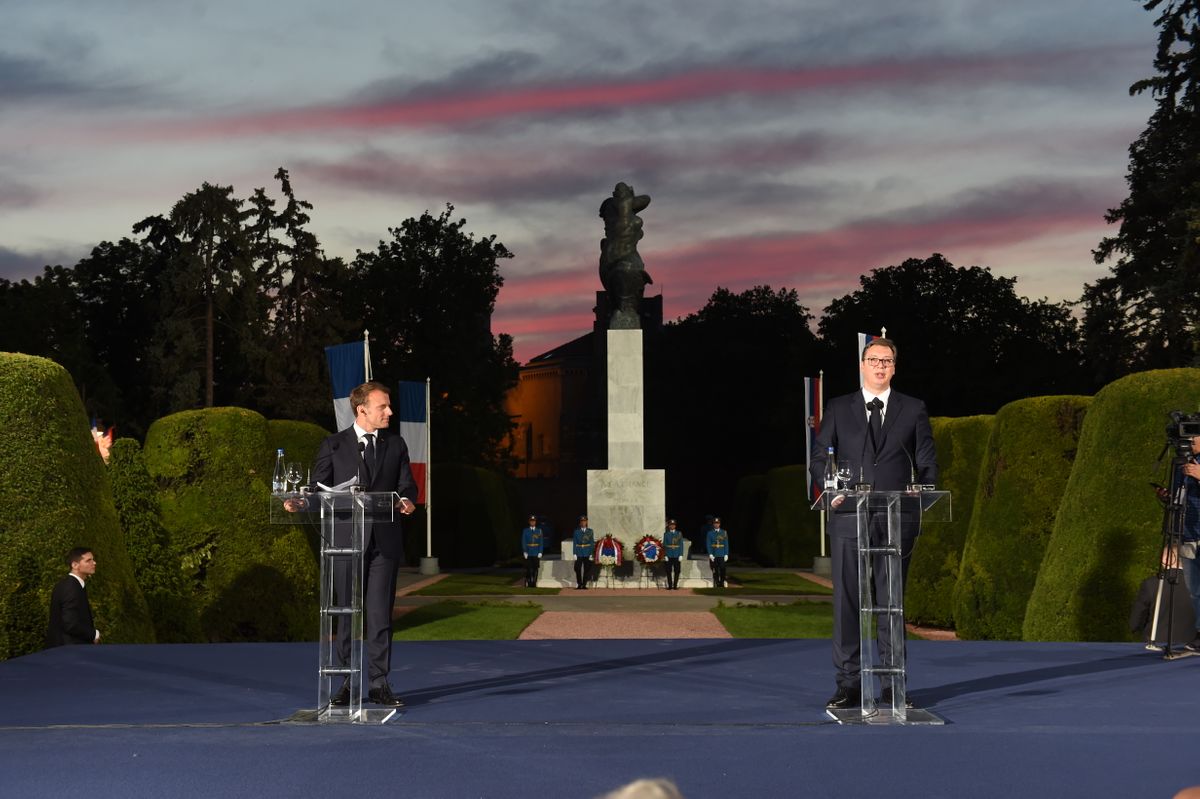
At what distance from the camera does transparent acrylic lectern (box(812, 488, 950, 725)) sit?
24.1ft

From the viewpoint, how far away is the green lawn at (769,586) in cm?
2862

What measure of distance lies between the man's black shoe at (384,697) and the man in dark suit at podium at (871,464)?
8.29 feet

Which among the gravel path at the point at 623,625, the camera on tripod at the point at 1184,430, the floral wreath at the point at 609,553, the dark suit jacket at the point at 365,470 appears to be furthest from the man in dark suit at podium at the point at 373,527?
the floral wreath at the point at 609,553

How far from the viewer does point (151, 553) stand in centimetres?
1631

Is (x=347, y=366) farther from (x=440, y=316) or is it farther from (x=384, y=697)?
(x=440, y=316)

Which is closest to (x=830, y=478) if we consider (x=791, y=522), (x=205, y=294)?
(x=791, y=522)

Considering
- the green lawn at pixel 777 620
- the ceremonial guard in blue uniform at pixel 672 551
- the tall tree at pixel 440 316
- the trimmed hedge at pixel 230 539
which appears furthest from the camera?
the tall tree at pixel 440 316

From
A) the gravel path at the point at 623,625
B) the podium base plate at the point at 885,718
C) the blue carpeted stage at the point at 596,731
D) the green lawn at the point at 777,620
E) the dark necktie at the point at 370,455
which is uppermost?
the dark necktie at the point at 370,455

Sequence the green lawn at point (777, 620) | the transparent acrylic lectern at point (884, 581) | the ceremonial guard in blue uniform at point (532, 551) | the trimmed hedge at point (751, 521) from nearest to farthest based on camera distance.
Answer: the transparent acrylic lectern at point (884, 581)
the green lawn at point (777, 620)
the ceremonial guard in blue uniform at point (532, 551)
the trimmed hedge at point (751, 521)

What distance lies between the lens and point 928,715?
734 centimetres

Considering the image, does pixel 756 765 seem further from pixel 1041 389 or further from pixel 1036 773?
pixel 1041 389

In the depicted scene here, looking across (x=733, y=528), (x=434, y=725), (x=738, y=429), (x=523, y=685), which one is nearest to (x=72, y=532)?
(x=523, y=685)

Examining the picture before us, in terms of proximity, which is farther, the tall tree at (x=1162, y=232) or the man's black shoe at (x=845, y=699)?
the tall tree at (x=1162, y=232)

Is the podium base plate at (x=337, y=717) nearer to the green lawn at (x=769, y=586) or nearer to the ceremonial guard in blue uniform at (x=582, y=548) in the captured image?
the green lawn at (x=769, y=586)
